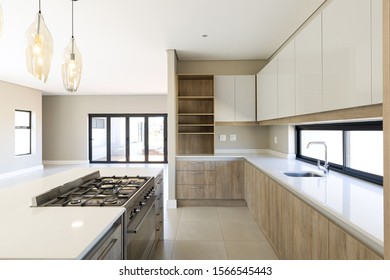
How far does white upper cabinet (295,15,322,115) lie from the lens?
2.05 metres

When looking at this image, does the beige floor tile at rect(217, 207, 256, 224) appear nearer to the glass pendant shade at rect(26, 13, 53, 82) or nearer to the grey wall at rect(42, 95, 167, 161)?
the glass pendant shade at rect(26, 13, 53, 82)

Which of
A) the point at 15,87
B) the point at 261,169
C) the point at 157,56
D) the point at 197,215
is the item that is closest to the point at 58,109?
the point at 15,87

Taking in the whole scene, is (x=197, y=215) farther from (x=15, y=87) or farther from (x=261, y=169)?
(x=15, y=87)

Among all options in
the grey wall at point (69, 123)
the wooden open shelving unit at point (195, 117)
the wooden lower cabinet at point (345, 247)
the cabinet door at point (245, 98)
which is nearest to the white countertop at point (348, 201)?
the wooden lower cabinet at point (345, 247)

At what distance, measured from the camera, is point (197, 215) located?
3773 millimetres

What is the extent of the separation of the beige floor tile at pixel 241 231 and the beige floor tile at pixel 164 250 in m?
0.68

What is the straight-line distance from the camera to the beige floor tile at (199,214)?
3648 millimetres

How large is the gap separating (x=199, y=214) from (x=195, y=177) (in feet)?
2.08

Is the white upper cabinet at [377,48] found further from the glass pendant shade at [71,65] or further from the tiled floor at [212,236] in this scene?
the glass pendant shade at [71,65]

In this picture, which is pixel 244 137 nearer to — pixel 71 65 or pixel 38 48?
pixel 71 65

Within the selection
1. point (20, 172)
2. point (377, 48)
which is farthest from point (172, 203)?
point (20, 172)

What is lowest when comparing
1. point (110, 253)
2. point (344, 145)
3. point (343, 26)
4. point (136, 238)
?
point (136, 238)

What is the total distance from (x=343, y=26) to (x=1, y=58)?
569 centimetres

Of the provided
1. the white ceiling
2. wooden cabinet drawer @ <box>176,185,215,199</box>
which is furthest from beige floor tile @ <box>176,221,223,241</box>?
the white ceiling
